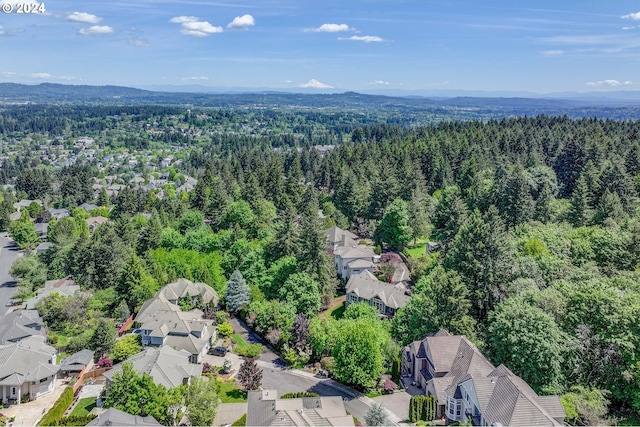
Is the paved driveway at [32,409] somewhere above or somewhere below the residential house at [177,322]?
below

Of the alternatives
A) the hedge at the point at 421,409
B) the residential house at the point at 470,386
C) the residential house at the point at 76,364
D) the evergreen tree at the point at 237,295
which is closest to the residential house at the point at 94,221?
the evergreen tree at the point at 237,295

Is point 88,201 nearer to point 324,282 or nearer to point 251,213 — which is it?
point 251,213

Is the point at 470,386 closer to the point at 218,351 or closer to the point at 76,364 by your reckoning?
the point at 218,351

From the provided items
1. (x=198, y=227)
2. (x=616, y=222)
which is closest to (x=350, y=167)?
(x=198, y=227)

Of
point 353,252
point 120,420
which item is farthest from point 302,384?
point 353,252

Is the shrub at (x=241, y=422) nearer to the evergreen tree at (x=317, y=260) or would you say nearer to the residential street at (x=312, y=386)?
the residential street at (x=312, y=386)

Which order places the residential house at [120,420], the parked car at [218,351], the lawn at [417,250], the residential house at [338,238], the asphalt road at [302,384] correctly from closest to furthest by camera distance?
the residential house at [120,420], the asphalt road at [302,384], the parked car at [218,351], the residential house at [338,238], the lawn at [417,250]
